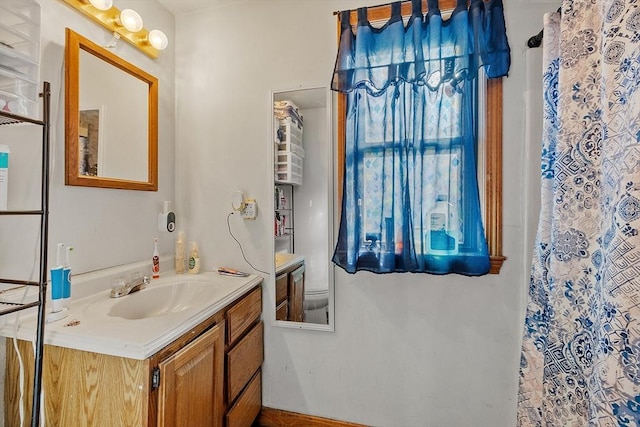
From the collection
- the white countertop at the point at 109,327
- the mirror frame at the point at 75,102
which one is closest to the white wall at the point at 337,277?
the mirror frame at the point at 75,102

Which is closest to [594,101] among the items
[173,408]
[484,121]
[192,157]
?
[484,121]

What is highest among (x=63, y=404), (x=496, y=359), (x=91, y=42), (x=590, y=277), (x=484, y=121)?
(x=91, y=42)

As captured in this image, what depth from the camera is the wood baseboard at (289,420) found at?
156cm

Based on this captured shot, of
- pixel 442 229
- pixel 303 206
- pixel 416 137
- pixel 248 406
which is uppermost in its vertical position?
pixel 416 137

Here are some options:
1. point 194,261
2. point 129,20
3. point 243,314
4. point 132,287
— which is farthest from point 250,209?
point 129,20

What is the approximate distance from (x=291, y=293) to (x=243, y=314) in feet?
1.00

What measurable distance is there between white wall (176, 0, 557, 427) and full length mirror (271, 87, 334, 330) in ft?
0.19

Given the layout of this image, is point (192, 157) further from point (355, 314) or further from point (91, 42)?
point (355, 314)

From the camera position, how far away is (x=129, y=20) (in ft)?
4.45

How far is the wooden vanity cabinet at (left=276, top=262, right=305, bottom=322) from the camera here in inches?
63.2

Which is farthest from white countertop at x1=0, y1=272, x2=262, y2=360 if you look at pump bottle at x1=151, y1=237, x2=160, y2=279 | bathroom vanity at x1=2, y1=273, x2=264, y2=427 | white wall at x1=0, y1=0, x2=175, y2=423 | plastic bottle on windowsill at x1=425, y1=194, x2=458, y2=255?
plastic bottle on windowsill at x1=425, y1=194, x2=458, y2=255

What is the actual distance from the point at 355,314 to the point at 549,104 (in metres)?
1.19

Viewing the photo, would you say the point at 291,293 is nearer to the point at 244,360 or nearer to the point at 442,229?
the point at 244,360

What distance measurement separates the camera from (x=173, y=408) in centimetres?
92
